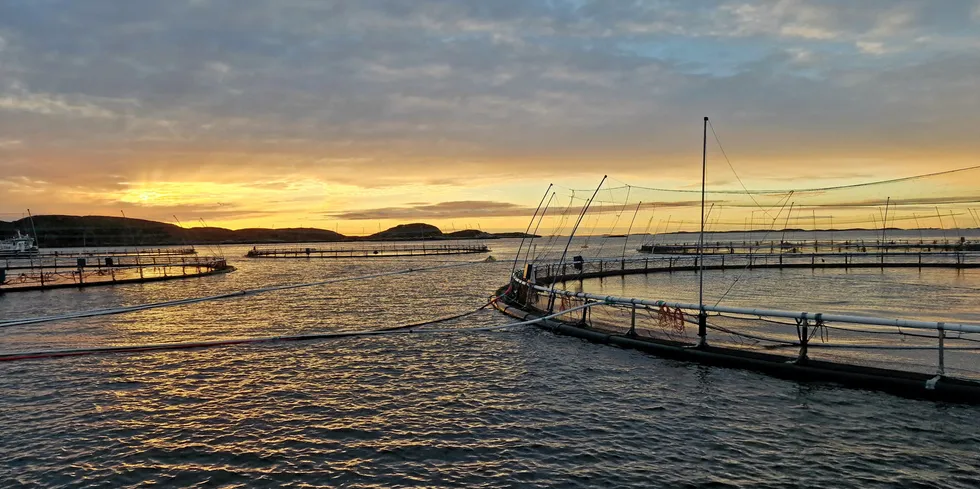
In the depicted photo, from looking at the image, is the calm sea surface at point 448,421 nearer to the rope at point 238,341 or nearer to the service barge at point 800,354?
the service barge at point 800,354

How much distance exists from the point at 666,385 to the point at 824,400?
366 cm

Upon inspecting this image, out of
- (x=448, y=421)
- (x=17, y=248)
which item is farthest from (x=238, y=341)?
(x=17, y=248)

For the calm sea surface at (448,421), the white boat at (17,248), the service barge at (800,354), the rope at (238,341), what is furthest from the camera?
the white boat at (17,248)

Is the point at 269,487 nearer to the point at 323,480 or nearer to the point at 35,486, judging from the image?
the point at 323,480

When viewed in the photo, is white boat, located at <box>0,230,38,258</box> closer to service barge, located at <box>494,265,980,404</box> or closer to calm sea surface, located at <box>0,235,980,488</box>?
calm sea surface, located at <box>0,235,980,488</box>

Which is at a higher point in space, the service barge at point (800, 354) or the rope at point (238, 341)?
the service barge at point (800, 354)

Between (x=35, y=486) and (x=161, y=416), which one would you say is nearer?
(x=35, y=486)

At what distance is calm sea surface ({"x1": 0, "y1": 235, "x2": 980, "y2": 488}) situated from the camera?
998cm

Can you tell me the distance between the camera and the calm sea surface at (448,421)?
998 centimetres

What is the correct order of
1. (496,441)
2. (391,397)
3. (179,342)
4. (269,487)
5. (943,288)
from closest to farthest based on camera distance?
1. (269,487)
2. (496,441)
3. (391,397)
4. (179,342)
5. (943,288)

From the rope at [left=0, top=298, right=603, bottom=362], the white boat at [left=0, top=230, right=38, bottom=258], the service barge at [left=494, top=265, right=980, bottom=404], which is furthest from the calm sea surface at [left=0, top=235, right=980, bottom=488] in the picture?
the white boat at [left=0, top=230, right=38, bottom=258]

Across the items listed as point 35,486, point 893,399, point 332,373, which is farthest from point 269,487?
point 893,399

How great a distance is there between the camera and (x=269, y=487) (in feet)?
31.7

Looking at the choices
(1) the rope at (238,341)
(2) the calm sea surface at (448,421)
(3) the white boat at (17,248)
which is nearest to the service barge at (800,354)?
(2) the calm sea surface at (448,421)
